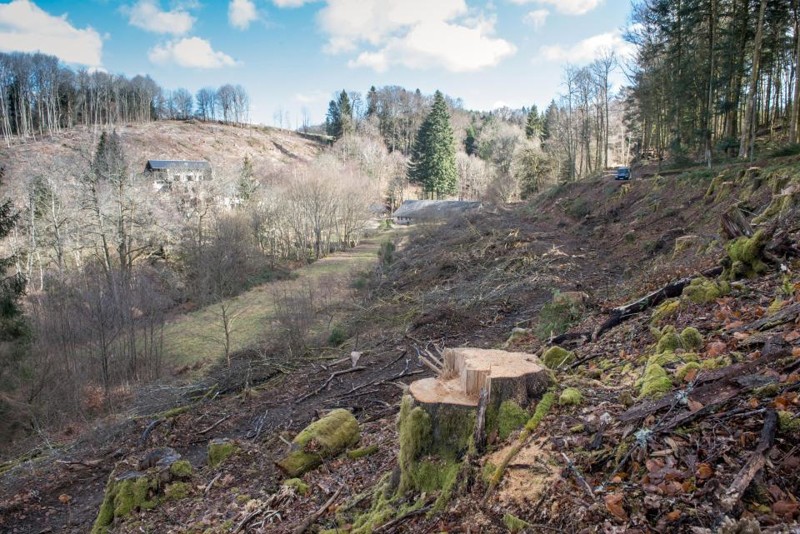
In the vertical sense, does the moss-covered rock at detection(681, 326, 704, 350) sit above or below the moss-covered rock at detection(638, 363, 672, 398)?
above

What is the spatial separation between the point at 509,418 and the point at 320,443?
3.33 metres

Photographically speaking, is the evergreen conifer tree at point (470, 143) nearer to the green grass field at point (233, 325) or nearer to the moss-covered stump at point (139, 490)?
the green grass field at point (233, 325)

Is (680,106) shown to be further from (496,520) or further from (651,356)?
(496,520)

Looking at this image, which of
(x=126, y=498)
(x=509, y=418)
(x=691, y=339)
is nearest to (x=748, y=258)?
(x=691, y=339)

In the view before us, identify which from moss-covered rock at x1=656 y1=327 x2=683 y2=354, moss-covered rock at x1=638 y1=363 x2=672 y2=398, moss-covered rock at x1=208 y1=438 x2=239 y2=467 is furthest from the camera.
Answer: moss-covered rock at x1=208 y1=438 x2=239 y2=467

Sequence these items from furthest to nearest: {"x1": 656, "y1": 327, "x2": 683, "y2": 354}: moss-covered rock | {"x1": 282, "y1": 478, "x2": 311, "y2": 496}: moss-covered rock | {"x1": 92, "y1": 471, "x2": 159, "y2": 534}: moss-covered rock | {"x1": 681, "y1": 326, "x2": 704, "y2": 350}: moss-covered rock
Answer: {"x1": 92, "y1": 471, "x2": 159, "y2": 534}: moss-covered rock → {"x1": 282, "y1": 478, "x2": 311, "y2": 496}: moss-covered rock → {"x1": 656, "y1": 327, "x2": 683, "y2": 354}: moss-covered rock → {"x1": 681, "y1": 326, "x2": 704, "y2": 350}: moss-covered rock

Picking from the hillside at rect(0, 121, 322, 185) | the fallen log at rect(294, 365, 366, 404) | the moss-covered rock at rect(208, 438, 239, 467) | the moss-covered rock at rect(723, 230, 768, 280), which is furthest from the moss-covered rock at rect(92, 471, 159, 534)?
the hillside at rect(0, 121, 322, 185)

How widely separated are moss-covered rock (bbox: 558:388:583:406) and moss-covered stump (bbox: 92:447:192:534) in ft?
18.5

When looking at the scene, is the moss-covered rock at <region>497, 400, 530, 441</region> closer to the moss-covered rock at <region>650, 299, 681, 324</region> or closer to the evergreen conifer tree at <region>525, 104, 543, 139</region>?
the moss-covered rock at <region>650, 299, 681, 324</region>

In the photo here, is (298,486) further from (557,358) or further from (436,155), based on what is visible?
(436,155)

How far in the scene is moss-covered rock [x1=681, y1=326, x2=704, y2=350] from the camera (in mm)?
4486

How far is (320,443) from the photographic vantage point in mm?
6277

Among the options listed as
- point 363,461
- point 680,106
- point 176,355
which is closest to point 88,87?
point 176,355

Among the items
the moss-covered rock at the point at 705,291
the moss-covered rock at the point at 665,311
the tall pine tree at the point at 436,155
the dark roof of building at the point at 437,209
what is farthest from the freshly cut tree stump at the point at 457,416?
the tall pine tree at the point at 436,155
